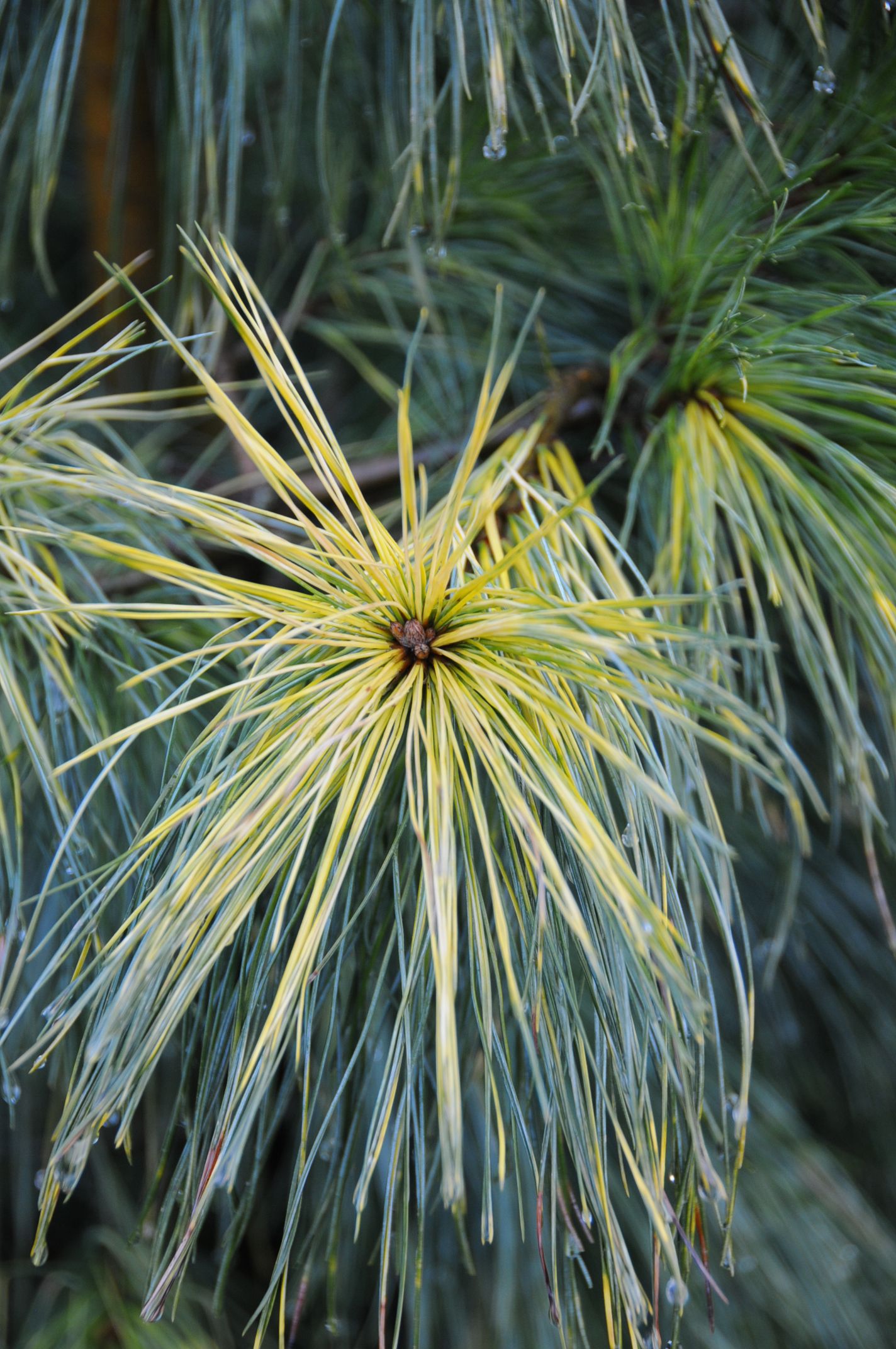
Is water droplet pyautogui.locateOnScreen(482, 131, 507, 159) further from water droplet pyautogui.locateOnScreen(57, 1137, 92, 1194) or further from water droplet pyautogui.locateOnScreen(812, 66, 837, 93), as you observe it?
water droplet pyautogui.locateOnScreen(57, 1137, 92, 1194)

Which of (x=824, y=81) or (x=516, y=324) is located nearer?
(x=824, y=81)

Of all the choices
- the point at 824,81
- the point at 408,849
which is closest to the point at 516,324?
the point at 824,81

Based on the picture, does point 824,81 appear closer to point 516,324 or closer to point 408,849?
point 516,324

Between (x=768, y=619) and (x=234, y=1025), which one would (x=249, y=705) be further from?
(x=768, y=619)

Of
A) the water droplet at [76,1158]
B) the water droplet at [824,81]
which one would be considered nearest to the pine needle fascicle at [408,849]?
the water droplet at [76,1158]

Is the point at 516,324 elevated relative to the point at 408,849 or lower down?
elevated

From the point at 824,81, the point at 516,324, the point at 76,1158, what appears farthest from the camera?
the point at 516,324

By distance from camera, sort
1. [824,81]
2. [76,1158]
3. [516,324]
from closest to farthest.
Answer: [76,1158] → [824,81] → [516,324]
